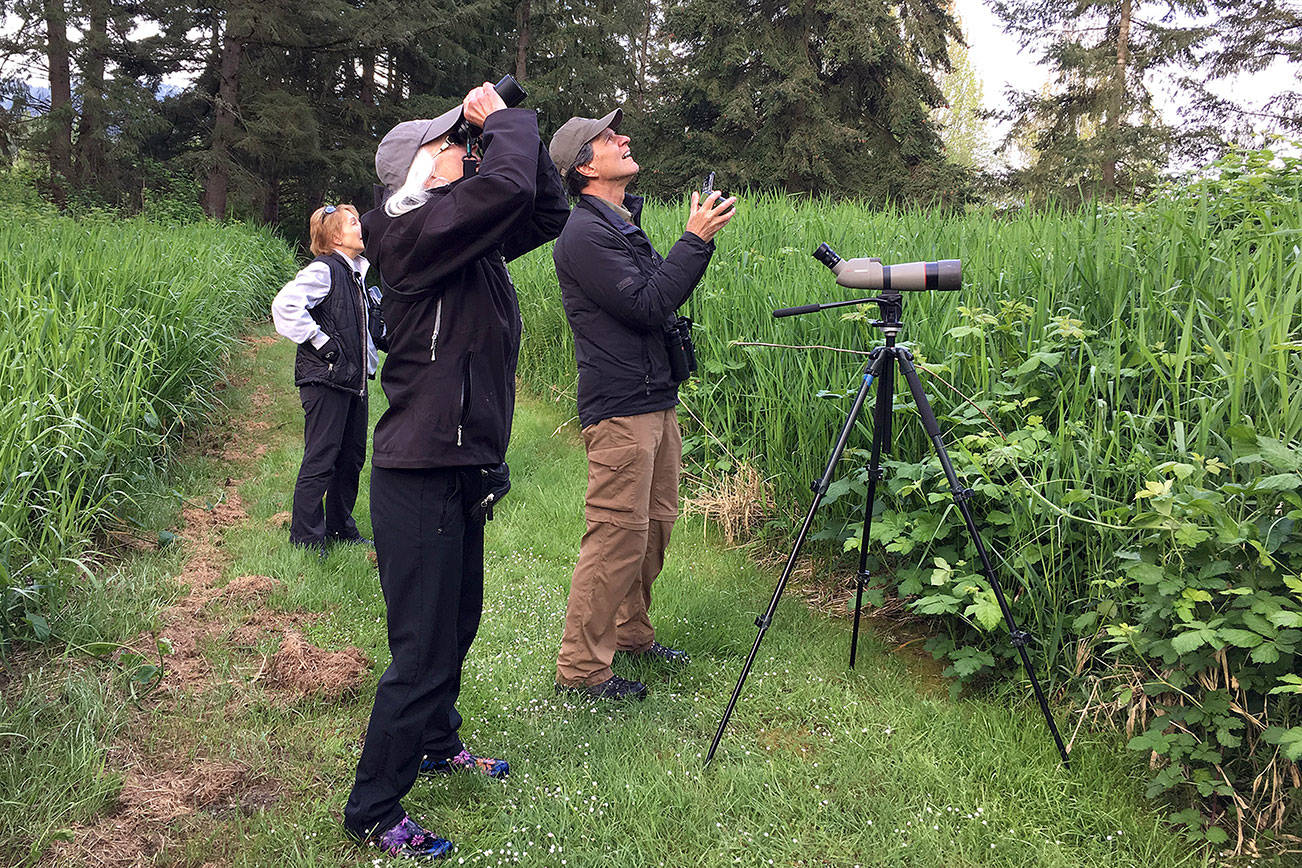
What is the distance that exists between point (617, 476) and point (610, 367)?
16.5 inches

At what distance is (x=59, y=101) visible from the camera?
1605 cm

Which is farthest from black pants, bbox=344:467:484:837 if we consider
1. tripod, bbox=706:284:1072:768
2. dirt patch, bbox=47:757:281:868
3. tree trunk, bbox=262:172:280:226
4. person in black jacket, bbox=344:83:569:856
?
tree trunk, bbox=262:172:280:226

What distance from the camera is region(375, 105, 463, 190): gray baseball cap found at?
224 cm

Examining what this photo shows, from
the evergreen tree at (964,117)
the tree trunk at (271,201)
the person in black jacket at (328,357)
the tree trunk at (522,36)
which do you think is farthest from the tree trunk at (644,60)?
the person in black jacket at (328,357)

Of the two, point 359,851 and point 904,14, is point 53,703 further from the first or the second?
point 904,14

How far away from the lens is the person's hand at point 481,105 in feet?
7.56

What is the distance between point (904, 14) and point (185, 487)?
21062mm

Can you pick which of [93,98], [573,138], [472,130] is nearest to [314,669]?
[472,130]

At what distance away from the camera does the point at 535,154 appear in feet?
7.33

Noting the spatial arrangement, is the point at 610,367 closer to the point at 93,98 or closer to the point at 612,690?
the point at 612,690

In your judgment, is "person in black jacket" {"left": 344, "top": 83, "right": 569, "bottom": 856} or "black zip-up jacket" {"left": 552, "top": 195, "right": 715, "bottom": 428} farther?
"black zip-up jacket" {"left": 552, "top": 195, "right": 715, "bottom": 428}

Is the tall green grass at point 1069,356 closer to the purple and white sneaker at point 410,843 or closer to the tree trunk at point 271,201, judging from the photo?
the purple and white sneaker at point 410,843

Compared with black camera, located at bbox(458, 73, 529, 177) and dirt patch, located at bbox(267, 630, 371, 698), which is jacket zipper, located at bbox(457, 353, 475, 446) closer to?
black camera, located at bbox(458, 73, 529, 177)

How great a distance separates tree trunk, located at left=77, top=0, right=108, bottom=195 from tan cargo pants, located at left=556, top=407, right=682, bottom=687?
717 inches
